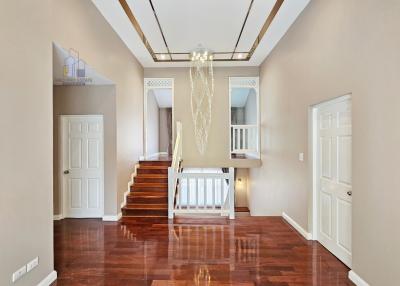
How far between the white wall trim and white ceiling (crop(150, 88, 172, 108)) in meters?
8.95

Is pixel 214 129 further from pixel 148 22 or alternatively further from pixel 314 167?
pixel 314 167

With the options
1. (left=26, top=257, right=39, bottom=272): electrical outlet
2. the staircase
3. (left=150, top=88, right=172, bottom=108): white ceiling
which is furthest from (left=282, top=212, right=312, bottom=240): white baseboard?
(left=150, top=88, right=172, bottom=108): white ceiling

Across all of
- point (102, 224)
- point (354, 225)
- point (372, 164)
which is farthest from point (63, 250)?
point (372, 164)

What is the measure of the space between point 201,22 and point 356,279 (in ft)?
14.7

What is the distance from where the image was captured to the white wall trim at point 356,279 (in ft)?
8.87

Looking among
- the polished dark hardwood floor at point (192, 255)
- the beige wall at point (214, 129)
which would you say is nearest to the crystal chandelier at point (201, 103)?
the beige wall at point (214, 129)

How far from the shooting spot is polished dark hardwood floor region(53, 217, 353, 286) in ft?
9.64

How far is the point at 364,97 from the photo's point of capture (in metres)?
2.68

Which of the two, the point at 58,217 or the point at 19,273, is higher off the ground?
the point at 19,273

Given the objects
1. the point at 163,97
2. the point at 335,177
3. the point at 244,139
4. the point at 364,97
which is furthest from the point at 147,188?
the point at 163,97

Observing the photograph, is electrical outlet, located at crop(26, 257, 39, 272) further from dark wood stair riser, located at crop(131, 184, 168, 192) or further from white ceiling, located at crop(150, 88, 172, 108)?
white ceiling, located at crop(150, 88, 172, 108)

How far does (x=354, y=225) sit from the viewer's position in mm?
2891

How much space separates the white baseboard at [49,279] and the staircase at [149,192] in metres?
2.56

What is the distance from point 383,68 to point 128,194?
5099mm
